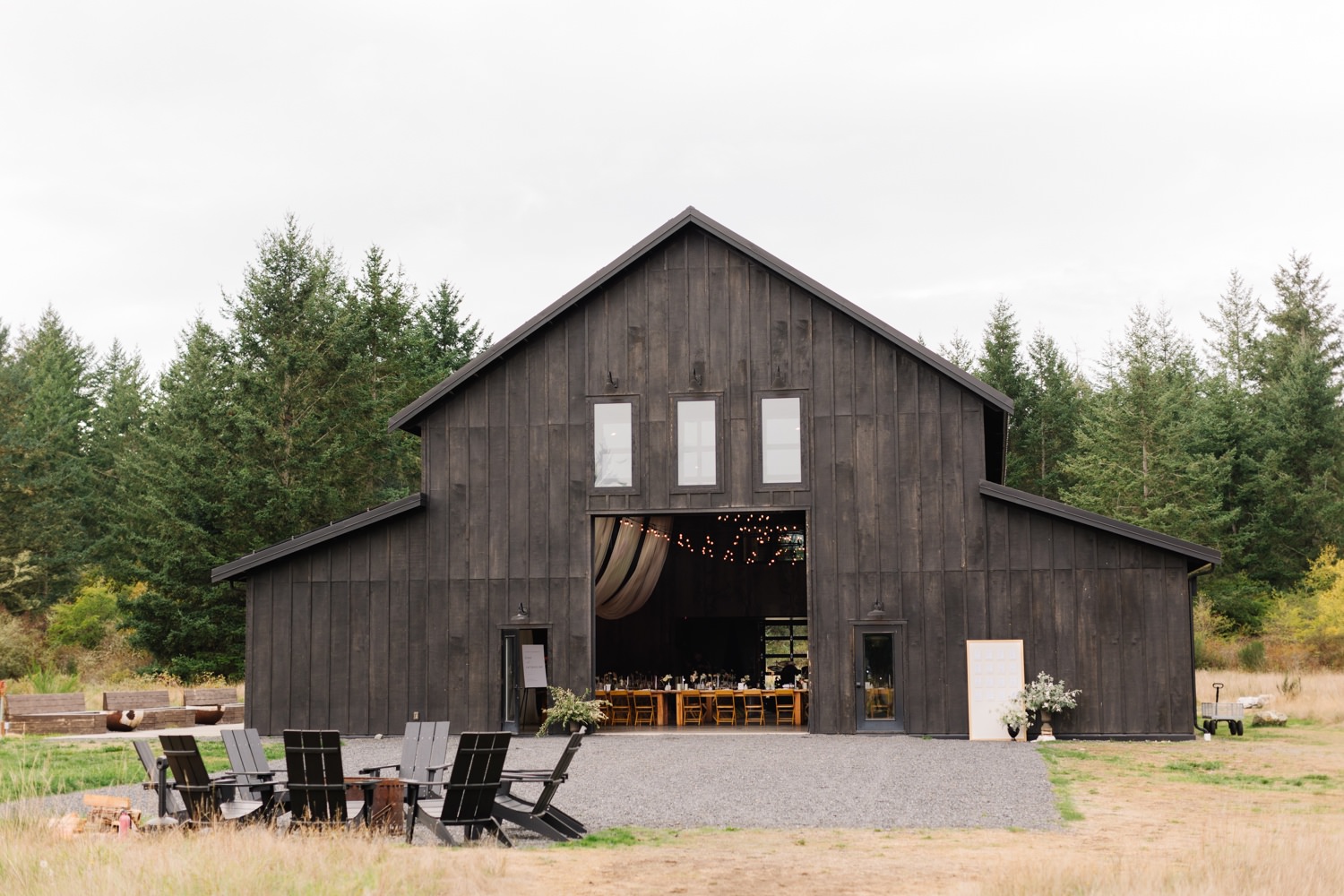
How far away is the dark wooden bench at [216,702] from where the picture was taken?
24730mm

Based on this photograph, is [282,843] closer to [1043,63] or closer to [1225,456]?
[1043,63]

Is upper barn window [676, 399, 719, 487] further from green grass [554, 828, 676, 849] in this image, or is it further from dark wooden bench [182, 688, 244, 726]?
A: green grass [554, 828, 676, 849]

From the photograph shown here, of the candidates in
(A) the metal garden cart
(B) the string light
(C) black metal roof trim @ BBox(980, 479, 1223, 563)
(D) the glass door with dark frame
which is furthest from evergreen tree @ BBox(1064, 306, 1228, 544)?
(D) the glass door with dark frame

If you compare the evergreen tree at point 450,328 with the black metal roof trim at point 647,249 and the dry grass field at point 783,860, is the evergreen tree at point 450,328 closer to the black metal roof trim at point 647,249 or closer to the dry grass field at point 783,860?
the black metal roof trim at point 647,249

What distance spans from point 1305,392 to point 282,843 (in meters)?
42.0

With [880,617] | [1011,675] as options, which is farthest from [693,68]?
[1011,675]

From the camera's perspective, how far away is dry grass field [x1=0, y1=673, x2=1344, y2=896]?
25.4 ft

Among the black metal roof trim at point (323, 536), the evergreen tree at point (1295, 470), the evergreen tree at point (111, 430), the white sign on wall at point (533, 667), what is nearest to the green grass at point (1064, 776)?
the white sign on wall at point (533, 667)

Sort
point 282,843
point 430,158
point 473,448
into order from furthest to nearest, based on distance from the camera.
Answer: point 430,158
point 473,448
point 282,843

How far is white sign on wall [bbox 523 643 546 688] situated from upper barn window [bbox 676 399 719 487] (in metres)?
3.46

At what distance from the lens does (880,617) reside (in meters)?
20.8

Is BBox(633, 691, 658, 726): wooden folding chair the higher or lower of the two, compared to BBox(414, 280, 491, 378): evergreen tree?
lower

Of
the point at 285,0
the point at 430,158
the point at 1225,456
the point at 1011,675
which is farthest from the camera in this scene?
the point at 1225,456

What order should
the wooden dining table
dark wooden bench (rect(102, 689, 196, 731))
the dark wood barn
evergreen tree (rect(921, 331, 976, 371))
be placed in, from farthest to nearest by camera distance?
evergreen tree (rect(921, 331, 976, 371)) → the wooden dining table → dark wooden bench (rect(102, 689, 196, 731)) → the dark wood barn
